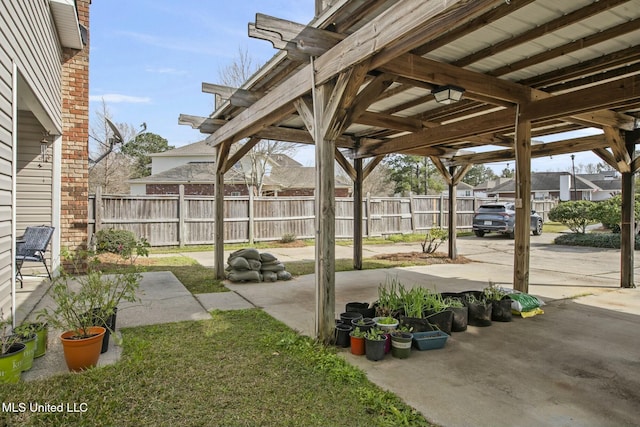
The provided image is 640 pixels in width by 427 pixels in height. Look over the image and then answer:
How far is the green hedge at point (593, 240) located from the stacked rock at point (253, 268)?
34.4 feet

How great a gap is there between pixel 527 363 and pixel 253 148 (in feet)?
47.5

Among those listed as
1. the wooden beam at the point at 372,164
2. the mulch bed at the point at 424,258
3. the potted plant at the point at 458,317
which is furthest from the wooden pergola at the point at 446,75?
the mulch bed at the point at 424,258

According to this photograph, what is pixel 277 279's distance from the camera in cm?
662

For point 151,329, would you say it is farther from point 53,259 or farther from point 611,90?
point 611,90

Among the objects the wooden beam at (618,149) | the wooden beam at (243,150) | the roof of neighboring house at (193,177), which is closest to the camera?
the wooden beam at (618,149)

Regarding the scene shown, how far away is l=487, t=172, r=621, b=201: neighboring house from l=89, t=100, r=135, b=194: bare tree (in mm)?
30099

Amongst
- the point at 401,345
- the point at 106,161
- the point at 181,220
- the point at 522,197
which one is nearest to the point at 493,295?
the point at 522,197

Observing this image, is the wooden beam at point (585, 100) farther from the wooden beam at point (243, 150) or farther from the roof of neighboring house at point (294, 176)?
the roof of neighboring house at point (294, 176)

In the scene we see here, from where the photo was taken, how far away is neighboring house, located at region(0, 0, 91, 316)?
4.31 meters

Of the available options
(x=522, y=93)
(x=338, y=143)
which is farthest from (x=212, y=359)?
(x=338, y=143)

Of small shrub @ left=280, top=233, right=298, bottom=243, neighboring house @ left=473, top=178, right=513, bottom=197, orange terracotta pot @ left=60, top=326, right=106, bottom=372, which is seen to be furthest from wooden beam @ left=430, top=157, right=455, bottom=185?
neighboring house @ left=473, top=178, right=513, bottom=197

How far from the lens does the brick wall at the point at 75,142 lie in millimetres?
6453

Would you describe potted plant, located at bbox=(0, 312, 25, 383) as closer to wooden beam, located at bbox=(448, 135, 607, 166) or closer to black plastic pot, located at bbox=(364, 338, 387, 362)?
black plastic pot, located at bbox=(364, 338, 387, 362)

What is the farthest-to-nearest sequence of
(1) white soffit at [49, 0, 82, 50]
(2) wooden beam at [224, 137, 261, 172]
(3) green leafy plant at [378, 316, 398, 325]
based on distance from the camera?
1. (2) wooden beam at [224, 137, 261, 172]
2. (1) white soffit at [49, 0, 82, 50]
3. (3) green leafy plant at [378, 316, 398, 325]
